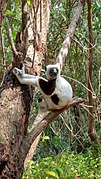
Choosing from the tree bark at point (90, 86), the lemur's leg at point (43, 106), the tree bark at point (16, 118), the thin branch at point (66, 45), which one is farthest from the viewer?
the tree bark at point (90, 86)

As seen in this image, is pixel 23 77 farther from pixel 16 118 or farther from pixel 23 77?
pixel 16 118

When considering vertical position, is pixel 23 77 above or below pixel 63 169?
above

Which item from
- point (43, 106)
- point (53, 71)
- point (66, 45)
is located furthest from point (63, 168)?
point (66, 45)

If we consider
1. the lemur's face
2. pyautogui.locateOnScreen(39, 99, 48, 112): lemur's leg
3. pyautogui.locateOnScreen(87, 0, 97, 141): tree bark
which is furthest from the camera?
pyautogui.locateOnScreen(87, 0, 97, 141): tree bark

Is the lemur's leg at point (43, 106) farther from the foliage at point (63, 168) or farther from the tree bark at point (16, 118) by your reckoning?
the tree bark at point (16, 118)

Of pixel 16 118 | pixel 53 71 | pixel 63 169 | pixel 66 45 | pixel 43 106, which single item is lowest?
pixel 63 169

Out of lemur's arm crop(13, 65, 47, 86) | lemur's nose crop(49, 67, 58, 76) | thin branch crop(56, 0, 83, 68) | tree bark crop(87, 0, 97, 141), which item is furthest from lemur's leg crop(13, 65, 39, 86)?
tree bark crop(87, 0, 97, 141)

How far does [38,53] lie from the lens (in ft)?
12.4

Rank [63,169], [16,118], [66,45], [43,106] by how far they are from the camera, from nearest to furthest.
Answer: [16,118]
[66,45]
[43,106]
[63,169]

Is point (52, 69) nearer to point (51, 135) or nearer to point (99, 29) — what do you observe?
point (99, 29)

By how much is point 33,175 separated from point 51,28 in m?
3.75

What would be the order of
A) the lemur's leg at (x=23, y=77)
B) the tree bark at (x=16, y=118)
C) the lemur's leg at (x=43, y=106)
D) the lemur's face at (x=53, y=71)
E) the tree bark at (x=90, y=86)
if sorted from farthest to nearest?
the tree bark at (x=90, y=86) → the lemur's leg at (x=43, y=106) → the lemur's face at (x=53, y=71) → the lemur's leg at (x=23, y=77) → the tree bark at (x=16, y=118)

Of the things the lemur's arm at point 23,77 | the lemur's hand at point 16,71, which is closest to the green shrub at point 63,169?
the lemur's arm at point 23,77

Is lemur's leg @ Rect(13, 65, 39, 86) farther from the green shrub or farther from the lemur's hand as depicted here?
the green shrub
